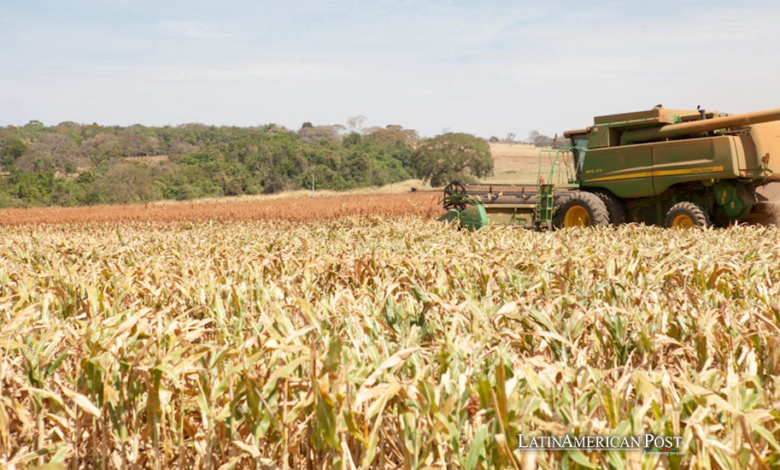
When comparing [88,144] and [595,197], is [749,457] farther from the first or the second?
[88,144]

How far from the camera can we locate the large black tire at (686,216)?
11.2 metres

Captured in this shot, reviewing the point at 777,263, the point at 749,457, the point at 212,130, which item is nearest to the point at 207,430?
the point at 749,457

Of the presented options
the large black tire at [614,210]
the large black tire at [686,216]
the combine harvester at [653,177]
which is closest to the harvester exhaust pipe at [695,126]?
the combine harvester at [653,177]

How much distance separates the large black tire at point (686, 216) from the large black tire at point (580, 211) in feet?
3.68

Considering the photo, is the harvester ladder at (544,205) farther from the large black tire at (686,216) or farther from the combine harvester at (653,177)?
the large black tire at (686,216)

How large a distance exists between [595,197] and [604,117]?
1.71 m

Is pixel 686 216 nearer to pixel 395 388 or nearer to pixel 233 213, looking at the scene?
pixel 395 388

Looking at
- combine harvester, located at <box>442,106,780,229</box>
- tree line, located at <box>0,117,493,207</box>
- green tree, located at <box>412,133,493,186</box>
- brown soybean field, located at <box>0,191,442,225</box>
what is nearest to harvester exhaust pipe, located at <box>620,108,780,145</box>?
combine harvester, located at <box>442,106,780,229</box>

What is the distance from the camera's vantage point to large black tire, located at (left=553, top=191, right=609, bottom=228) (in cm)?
1255

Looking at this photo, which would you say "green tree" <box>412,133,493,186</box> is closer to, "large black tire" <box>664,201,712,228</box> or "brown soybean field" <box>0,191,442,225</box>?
"brown soybean field" <box>0,191,442,225</box>

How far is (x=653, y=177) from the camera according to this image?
1235 centimetres

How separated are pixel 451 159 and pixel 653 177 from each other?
60682 millimetres


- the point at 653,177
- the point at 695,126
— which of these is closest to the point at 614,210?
the point at 653,177

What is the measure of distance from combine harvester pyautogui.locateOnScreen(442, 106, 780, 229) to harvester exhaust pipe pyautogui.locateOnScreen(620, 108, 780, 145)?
14mm
